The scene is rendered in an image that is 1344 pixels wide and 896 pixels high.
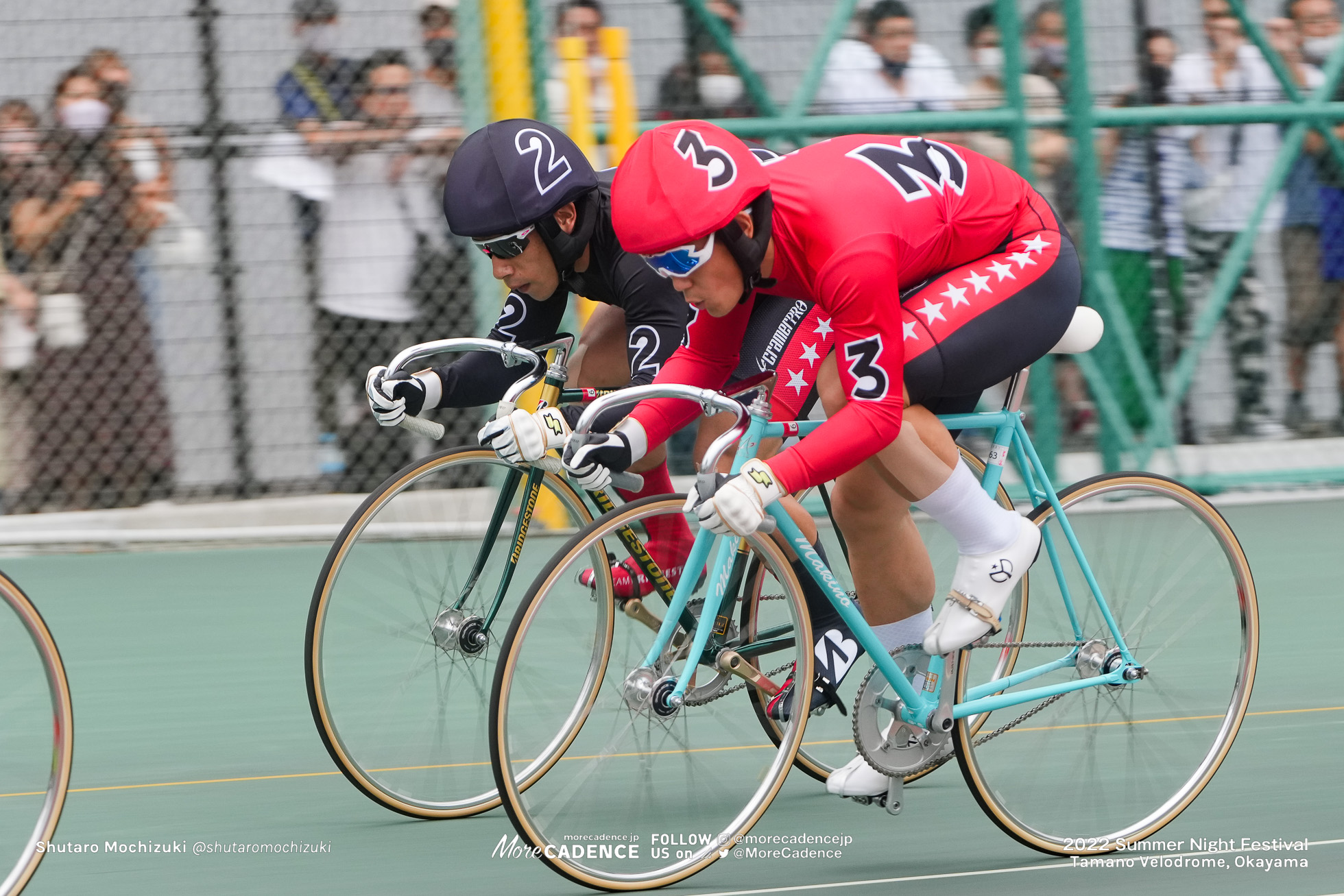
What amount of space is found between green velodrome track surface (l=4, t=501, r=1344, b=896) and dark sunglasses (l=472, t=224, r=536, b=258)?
A: 1.35m

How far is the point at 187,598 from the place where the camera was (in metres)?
6.88

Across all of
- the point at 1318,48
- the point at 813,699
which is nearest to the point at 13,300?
the point at 813,699

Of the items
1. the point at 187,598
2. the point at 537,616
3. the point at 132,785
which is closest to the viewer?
the point at 537,616

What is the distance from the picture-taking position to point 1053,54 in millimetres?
8367

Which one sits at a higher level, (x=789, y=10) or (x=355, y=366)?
(x=789, y=10)

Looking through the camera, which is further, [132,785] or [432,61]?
[432,61]

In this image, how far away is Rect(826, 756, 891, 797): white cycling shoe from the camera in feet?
13.1

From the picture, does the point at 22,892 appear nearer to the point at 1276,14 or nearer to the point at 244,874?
the point at 244,874

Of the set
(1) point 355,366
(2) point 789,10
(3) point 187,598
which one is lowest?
(3) point 187,598

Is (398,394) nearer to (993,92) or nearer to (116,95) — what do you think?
(116,95)

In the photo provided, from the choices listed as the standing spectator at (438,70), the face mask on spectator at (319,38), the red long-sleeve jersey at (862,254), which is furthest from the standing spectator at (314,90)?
the red long-sleeve jersey at (862,254)

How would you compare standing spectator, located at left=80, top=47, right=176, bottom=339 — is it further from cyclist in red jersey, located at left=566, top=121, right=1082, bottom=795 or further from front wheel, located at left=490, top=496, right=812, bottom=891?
cyclist in red jersey, located at left=566, top=121, right=1082, bottom=795

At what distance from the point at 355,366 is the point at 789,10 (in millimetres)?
2469

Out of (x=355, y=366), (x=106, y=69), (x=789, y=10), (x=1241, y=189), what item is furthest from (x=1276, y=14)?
(x=106, y=69)
